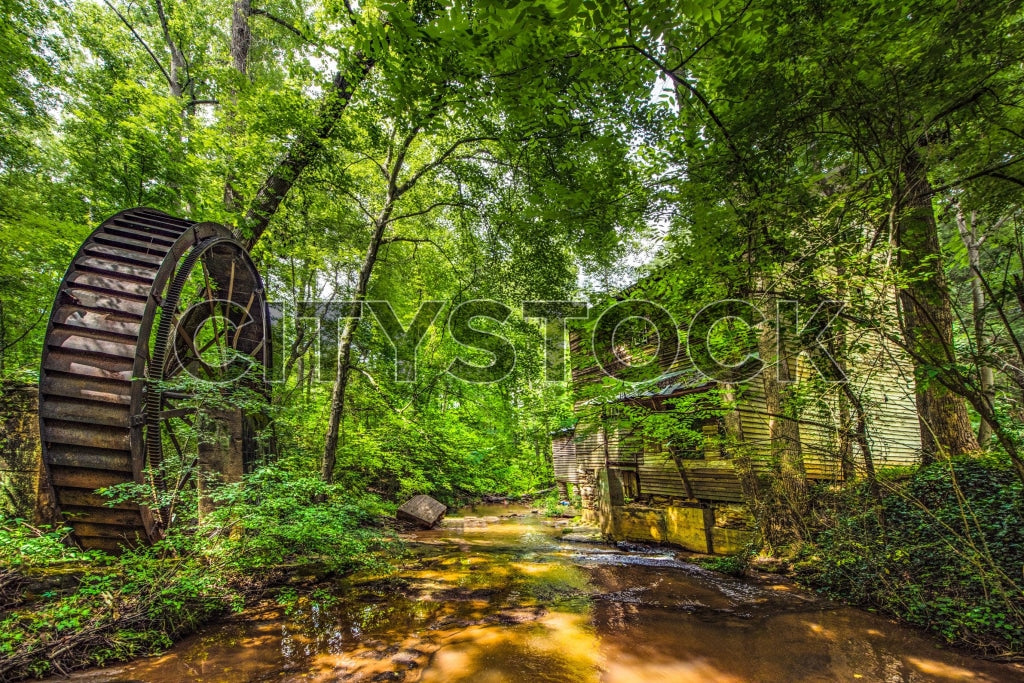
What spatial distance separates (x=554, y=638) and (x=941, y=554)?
4006 millimetres

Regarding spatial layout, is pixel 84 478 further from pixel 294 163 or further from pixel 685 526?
pixel 685 526

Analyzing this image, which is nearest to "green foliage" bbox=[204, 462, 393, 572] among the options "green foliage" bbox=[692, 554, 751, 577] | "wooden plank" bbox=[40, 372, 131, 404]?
"wooden plank" bbox=[40, 372, 131, 404]

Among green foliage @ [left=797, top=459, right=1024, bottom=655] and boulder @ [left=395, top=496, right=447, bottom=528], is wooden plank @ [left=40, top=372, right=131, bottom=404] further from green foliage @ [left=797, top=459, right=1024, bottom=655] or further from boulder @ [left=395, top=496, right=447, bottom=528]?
boulder @ [left=395, top=496, right=447, bottom=528]

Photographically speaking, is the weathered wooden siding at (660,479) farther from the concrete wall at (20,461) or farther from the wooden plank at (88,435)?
the concrete wall at (20,461)

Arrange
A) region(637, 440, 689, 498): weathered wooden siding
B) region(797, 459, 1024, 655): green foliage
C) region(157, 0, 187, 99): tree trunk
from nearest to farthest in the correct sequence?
region(797, 459, 1024, 655): green foliage → region(157, 0, 187, 99): tree trunk → region(637, 440, 689, 498): weathered wooden siding

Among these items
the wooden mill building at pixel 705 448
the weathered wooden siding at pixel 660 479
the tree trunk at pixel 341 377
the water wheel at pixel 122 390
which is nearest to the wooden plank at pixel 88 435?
the water wheel at pixel 122 390

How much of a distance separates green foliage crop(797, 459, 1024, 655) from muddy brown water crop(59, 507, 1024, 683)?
31cm

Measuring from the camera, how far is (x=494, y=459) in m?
8.03

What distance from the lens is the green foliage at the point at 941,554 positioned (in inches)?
130

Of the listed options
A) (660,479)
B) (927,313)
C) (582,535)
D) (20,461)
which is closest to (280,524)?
(20,461)

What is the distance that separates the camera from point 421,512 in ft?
34.8

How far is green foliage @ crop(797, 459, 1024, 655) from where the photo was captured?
3.30 meters

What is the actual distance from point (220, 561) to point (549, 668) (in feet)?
10.9

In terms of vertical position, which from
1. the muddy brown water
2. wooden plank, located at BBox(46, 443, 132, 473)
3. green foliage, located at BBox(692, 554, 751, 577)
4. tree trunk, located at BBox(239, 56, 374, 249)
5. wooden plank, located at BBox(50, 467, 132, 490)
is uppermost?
tree trunk, located at BBox(239, 56, 374, 249)
